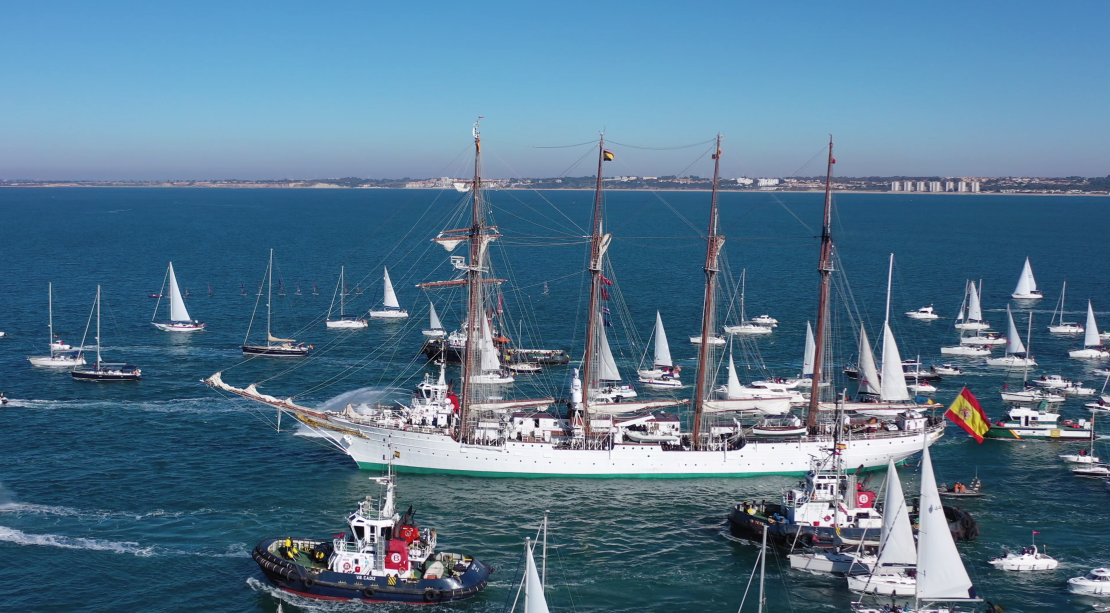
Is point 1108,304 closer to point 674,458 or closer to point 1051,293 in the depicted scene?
point 1051,293

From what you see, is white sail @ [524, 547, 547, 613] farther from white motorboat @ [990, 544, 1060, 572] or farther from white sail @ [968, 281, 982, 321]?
white sail @ [968, 281, 982, 321]

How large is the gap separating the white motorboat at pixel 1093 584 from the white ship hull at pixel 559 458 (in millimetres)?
18267

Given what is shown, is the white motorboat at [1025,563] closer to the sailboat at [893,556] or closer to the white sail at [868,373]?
the sailboat at [893,556]

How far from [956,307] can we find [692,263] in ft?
209

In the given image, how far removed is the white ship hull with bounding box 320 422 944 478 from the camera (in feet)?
212

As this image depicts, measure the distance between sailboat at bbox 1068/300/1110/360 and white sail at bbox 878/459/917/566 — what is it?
65.5 m

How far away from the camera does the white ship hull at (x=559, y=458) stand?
6456cm

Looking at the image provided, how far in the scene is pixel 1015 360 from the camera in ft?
320

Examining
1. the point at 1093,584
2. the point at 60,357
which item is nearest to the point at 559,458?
the point at 1093,584

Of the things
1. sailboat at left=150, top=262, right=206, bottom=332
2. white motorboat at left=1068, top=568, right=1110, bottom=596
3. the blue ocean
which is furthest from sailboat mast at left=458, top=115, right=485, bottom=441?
sailboat at left=150, top=262, right=206, bottom=332

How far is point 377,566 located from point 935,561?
2509cm

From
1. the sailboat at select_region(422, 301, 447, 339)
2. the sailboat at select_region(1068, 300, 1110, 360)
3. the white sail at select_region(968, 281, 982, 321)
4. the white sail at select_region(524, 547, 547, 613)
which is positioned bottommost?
the white sail at select_region(524, 547, 547, 613)

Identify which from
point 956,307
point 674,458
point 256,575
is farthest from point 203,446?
point 956,307

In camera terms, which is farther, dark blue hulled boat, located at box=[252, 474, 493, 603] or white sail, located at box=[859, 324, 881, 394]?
white sail, located at box=[859, 324, 881, 394]
